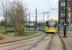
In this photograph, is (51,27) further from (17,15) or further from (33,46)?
(33,46)

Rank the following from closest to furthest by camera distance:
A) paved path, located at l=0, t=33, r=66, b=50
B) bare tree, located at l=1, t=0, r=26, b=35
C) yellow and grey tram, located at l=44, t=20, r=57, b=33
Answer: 1. paved path, located at l=0, t=33, r=66, b=50
2. bare tree, located at l=1, t=0, r=26, b=35
3. yellow and grey tram, located at l=44, t=20, r=57, b=33

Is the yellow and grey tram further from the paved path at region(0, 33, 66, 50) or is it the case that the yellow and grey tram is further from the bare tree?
the paved path at region(0, 33, 66, 50)

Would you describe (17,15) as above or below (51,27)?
above

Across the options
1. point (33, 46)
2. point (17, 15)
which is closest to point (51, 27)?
point (17, 15)

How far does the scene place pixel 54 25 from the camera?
68375mm

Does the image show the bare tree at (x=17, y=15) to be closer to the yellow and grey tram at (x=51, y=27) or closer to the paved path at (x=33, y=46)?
the yellow and grey tram at (x=51, y=27)

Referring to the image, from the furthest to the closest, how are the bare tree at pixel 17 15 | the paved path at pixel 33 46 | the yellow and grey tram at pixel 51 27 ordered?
1. the yellow and grey tram at pixel 51 27
2. the bare tree at pixel 17 15
3. the paved path at pixel 33 46

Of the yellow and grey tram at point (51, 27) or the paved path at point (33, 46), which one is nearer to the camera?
the paved path at point (33, 46)

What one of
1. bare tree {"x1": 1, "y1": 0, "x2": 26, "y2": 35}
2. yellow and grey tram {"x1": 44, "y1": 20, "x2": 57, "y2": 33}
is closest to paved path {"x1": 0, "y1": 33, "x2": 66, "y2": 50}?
bare tree {"x1": 1, "y1": 0, "x2": 26, "y2": 35}

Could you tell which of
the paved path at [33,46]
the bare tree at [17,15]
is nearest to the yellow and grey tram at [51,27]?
the bare tree at [17,15]

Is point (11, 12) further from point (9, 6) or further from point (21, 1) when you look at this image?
point (21, 1)

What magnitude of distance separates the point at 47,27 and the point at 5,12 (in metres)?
14.1

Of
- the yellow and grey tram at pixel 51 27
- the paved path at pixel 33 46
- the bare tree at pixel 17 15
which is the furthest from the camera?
the yellow and grey tram at pixel 51 27

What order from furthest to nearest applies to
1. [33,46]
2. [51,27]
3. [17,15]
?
[51,27], [17,15], [33,46]
